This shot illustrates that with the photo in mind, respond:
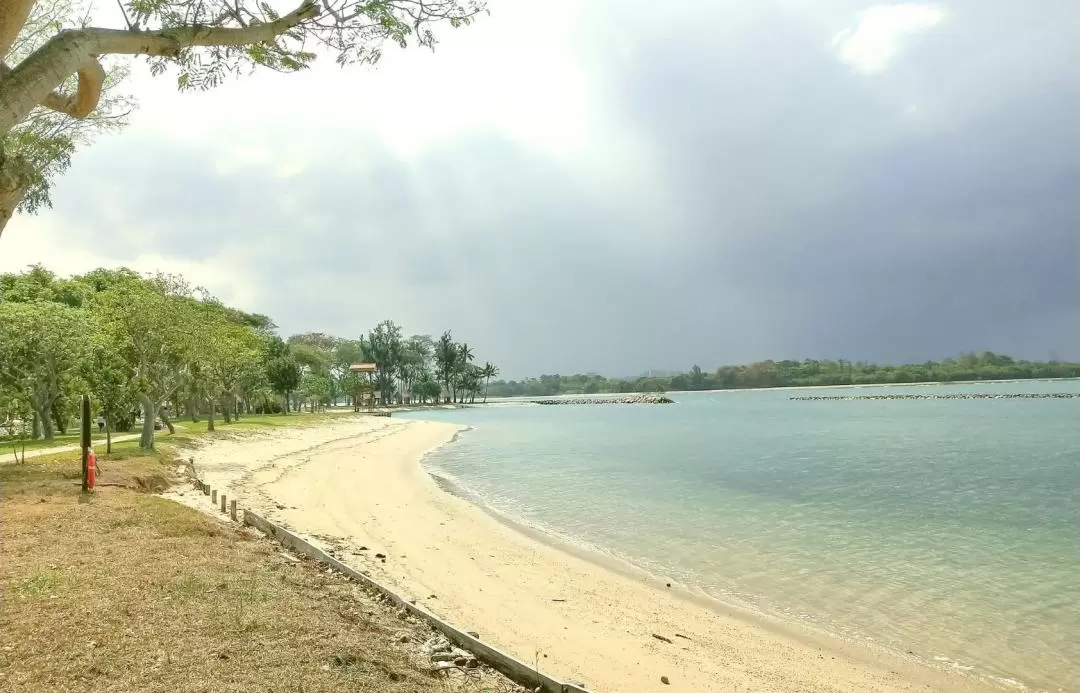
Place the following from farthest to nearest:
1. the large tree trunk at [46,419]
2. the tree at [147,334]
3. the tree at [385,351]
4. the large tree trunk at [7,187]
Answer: the tree at [385,351] < the large tree trunk at [46,419] < the tree at [147,334] < the large tree trunk at [7,187]

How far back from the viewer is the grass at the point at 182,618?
15.6ft

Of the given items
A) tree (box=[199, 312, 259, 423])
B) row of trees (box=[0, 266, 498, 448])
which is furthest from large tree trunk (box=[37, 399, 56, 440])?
tree (box=[199, 312, 259, 423])

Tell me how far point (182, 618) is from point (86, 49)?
5.03 metres

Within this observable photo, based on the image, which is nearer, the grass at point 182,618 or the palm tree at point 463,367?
the grass at point 182,618

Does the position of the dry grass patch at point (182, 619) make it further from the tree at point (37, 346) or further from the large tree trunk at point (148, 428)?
the tree at point (37, 346)

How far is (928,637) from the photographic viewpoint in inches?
326

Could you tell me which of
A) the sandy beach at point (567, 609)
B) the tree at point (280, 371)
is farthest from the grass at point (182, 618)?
the tree at point (280, 371)

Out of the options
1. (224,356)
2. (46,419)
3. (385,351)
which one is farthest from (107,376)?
(385,351)

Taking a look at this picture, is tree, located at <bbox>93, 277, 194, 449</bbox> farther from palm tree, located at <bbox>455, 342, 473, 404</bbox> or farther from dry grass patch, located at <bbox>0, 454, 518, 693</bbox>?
palm tree, located at <bbox>455, 342, 473, 404</bbox>

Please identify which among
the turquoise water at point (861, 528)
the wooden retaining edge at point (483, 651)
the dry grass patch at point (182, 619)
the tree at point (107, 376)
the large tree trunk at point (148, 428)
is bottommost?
the turquoise water at point (861, 528)

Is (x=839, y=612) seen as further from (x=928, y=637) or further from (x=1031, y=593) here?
(x=1031, y=593)

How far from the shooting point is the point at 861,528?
15070 mm

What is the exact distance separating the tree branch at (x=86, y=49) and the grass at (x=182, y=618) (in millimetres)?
4082

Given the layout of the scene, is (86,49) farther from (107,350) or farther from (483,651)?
(107,350)
